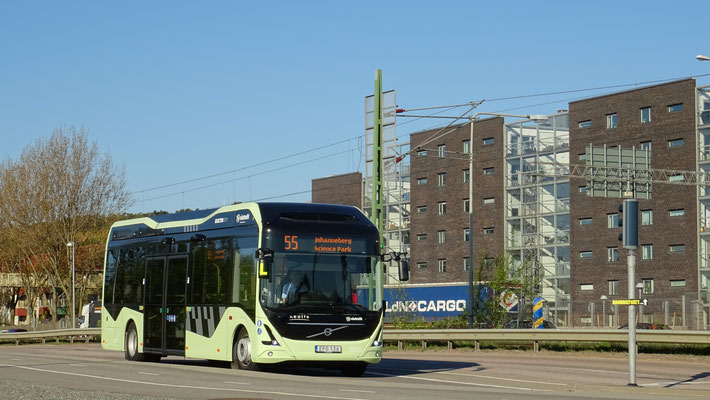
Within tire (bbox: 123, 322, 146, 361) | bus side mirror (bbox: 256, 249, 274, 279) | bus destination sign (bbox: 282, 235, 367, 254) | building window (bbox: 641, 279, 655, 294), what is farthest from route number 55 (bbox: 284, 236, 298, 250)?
building window (bbox: 641, 279, 655, 294)

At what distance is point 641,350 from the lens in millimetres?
29797

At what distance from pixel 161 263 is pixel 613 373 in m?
10.4

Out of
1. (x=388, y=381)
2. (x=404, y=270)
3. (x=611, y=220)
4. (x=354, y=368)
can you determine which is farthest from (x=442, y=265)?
(x=388, y=381)

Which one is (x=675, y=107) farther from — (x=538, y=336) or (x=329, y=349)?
(x=329, y=349)

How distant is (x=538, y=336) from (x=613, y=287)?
40.9m

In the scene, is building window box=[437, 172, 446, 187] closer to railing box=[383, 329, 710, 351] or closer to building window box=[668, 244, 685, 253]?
building window box=[668, 244, 685, 253]

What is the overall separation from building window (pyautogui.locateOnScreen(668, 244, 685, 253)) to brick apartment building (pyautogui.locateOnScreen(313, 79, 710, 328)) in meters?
0.06

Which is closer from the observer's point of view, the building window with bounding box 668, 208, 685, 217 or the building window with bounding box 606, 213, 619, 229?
the building window with bounding box 668, 208, 685, 217

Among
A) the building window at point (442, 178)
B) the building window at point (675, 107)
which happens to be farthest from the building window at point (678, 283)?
the building window at point (442, 178)

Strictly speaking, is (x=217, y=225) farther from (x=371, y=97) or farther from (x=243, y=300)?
(x=371, y=97)

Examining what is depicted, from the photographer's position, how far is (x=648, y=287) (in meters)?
68.2

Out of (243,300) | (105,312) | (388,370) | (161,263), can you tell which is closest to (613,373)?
(388,370)

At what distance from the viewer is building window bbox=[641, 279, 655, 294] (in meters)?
67.9

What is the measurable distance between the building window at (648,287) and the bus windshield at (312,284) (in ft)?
170
